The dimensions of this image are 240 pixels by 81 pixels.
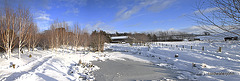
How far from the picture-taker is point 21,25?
1119cm

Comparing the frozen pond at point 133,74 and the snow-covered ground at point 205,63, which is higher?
the snow-covered ground at point 205,63

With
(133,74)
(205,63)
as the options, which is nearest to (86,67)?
(133,74)

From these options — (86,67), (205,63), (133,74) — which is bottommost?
(133,74)

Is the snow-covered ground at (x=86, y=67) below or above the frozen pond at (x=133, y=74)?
above

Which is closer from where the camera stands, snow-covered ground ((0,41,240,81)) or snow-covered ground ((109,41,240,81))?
snow-covered ground ((0,41,240,81))

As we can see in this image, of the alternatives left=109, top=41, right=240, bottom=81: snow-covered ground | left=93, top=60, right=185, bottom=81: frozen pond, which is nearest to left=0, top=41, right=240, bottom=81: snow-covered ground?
left=109, top=41, right=240, bottom=81: snow-covered ground

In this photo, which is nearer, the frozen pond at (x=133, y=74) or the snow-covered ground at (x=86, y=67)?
the snow-covered ground at (x=86, y=67)

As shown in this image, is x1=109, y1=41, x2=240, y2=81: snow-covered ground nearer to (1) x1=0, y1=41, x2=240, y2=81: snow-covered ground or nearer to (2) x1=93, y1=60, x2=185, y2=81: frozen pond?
(1) x1=0, y1=41, x2=240, y2=81: snow-covered ground

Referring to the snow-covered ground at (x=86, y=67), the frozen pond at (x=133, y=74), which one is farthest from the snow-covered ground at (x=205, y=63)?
the frozen pond at (x=133, y=74)

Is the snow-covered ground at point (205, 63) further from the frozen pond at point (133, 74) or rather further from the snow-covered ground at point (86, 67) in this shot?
the frozen pond at point (133, 74)

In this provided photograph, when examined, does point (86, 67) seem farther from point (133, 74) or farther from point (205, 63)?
point (205, 63)

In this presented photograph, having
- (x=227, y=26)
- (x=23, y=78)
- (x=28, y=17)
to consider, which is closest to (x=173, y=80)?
(x=227, y=26)

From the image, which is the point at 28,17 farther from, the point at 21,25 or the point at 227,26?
the point at 227,26

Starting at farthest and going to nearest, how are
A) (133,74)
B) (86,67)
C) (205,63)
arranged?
(205,63)
(86,67)
(133,74)
